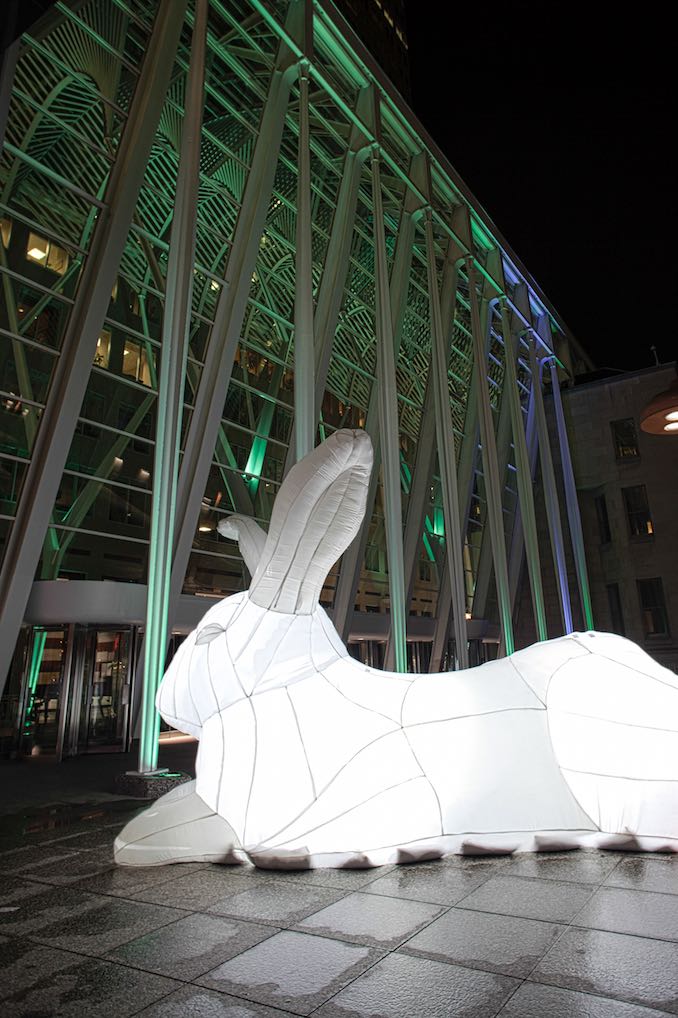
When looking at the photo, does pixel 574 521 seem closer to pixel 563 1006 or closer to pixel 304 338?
pixel 304 338

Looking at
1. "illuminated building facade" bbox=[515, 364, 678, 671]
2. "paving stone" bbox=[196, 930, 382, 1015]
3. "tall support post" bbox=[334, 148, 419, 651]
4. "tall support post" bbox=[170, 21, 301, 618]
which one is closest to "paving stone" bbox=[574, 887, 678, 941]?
"paving stone" bbox=[196, 930, 382, 1015]

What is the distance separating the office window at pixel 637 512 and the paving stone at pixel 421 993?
964 inches

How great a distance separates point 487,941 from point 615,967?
0.63 metres

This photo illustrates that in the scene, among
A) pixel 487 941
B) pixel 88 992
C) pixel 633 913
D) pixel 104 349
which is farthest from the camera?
pixel 104 349

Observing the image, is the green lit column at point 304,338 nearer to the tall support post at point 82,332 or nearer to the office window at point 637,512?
the tall support post at point 82,332

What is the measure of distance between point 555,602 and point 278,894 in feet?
77.2

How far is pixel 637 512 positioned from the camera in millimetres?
25406

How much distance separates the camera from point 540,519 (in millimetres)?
27938

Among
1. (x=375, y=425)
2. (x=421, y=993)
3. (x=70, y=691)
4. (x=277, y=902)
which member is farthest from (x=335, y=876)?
(x=375, y=425)

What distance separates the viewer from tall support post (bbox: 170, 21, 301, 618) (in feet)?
38.0

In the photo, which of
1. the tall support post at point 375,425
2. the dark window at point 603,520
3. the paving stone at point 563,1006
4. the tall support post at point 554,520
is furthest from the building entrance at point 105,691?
the dark window at point 603,520

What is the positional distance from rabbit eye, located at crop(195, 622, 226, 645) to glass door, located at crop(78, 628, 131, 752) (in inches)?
339

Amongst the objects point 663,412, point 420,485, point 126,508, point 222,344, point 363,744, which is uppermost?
point 222,344

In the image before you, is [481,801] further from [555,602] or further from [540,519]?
[540,519]
